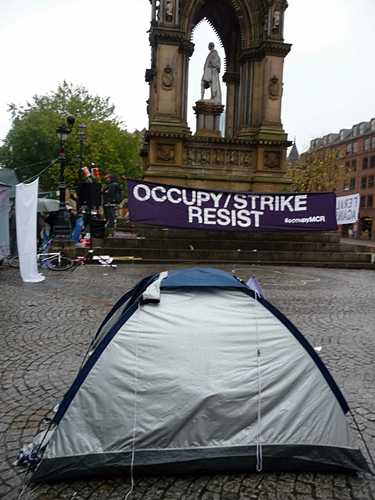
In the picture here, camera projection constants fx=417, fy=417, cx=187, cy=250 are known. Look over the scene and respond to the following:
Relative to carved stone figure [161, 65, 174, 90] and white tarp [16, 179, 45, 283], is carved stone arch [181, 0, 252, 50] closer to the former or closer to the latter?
carved stone figure [161, 65, 174, 90]

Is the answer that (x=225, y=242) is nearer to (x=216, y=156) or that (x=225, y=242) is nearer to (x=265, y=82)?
(x=216, y=156)

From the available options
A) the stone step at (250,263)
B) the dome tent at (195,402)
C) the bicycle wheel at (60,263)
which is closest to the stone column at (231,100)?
the stone step at (250,263)

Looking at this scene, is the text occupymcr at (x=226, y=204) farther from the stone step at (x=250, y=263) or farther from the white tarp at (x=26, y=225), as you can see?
the white tarp at (x=26, y=225)

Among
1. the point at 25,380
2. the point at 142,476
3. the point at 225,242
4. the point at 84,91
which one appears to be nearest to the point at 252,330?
the point at 142,476

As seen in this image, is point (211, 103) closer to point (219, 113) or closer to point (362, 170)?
point (219, 113)

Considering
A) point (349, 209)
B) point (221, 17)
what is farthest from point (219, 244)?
point (221, 17)

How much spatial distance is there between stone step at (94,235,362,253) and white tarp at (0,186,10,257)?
2973mm

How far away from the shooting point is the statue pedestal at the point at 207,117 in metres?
19.4

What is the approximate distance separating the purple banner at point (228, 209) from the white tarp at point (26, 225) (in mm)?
4190

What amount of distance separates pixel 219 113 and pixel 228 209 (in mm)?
6546

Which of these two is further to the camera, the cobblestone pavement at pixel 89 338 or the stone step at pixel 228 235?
the stone step at pixel 228 235

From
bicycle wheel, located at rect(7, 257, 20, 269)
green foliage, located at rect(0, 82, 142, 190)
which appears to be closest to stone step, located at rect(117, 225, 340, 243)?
bicycle wheel, located at rect(7, 257, 20, 269)

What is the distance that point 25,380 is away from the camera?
4684 mm

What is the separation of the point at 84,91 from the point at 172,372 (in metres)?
47.0
